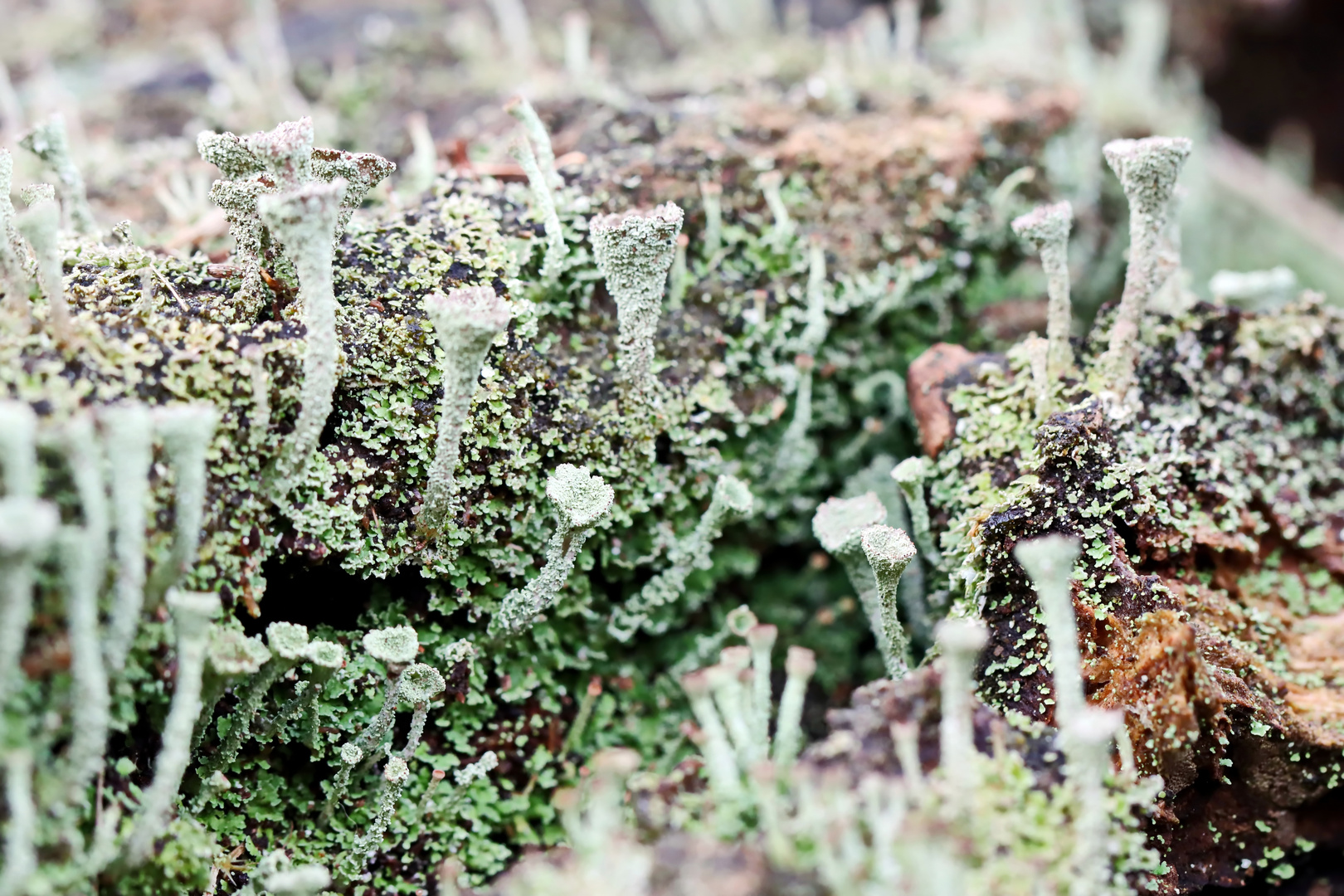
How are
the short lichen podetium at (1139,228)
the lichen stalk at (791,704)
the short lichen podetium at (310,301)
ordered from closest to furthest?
the lichen stalk at (791,704) < the short lichen podetium at (310,301) < the short lichen podetium at (1139,228)

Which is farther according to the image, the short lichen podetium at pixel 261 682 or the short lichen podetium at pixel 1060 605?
the short lichen podetium at pixel 261 682

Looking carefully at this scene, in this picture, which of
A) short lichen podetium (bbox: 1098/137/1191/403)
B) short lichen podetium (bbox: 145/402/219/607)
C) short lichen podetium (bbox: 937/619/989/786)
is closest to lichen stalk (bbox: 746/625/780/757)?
short lichen podetium (bbox: 937/619/989/786)

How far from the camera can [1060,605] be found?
180cm

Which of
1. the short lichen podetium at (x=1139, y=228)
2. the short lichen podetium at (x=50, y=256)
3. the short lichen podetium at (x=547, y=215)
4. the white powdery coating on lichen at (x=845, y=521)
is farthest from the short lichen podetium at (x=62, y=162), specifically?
the short lichen podetium at (x=1139, y=228)

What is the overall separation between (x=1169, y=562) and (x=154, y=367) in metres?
2.46

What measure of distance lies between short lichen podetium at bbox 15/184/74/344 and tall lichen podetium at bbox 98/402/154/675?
275 mm

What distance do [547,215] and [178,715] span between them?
162 centimetres

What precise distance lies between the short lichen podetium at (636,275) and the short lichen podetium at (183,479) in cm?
98

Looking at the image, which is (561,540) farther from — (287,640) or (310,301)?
(310,301)

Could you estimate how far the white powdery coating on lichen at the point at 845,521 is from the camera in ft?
8.30

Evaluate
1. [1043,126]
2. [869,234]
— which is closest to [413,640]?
[869,234]

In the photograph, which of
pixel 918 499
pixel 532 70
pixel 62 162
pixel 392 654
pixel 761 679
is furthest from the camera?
pixel 532 70

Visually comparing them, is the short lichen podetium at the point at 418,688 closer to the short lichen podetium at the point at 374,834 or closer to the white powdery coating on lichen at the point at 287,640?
the short lichen podetium at the point at 374,834

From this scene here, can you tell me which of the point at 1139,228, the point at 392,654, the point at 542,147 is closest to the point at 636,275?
the point at 542,147
